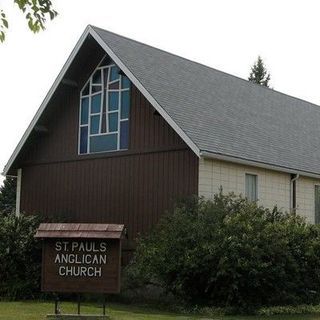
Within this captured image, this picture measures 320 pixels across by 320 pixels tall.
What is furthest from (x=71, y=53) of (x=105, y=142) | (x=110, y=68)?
(x=105, y=142)

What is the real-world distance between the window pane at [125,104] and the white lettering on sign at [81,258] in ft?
28.7

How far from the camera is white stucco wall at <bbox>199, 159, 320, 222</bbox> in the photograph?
2206 centimetres

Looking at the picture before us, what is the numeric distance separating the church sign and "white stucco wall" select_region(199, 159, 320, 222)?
254 inches

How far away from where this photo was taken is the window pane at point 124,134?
24.1 meters

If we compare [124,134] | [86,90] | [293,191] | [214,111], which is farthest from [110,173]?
[293,191]

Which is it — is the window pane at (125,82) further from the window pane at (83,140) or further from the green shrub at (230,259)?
the green shrub at (230,259)

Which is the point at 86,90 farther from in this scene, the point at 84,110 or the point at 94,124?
the point at 94,124

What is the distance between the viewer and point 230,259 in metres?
18.0

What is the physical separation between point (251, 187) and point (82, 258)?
9.40 m

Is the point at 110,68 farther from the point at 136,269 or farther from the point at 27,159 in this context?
the point at 136,269

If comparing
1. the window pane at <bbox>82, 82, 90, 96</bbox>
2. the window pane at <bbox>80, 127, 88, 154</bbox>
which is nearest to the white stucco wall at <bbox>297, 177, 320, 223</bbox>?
the window pane at <bbox>80, 127, 88, 154</bbox>

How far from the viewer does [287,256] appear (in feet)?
61.7

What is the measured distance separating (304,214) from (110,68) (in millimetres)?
9095

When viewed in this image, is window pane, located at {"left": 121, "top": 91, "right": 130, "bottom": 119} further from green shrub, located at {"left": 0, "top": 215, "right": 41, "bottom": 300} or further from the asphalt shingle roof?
green shrub, located at {"left": 0, "top": 215, "right": 41, "bottom": 300}
